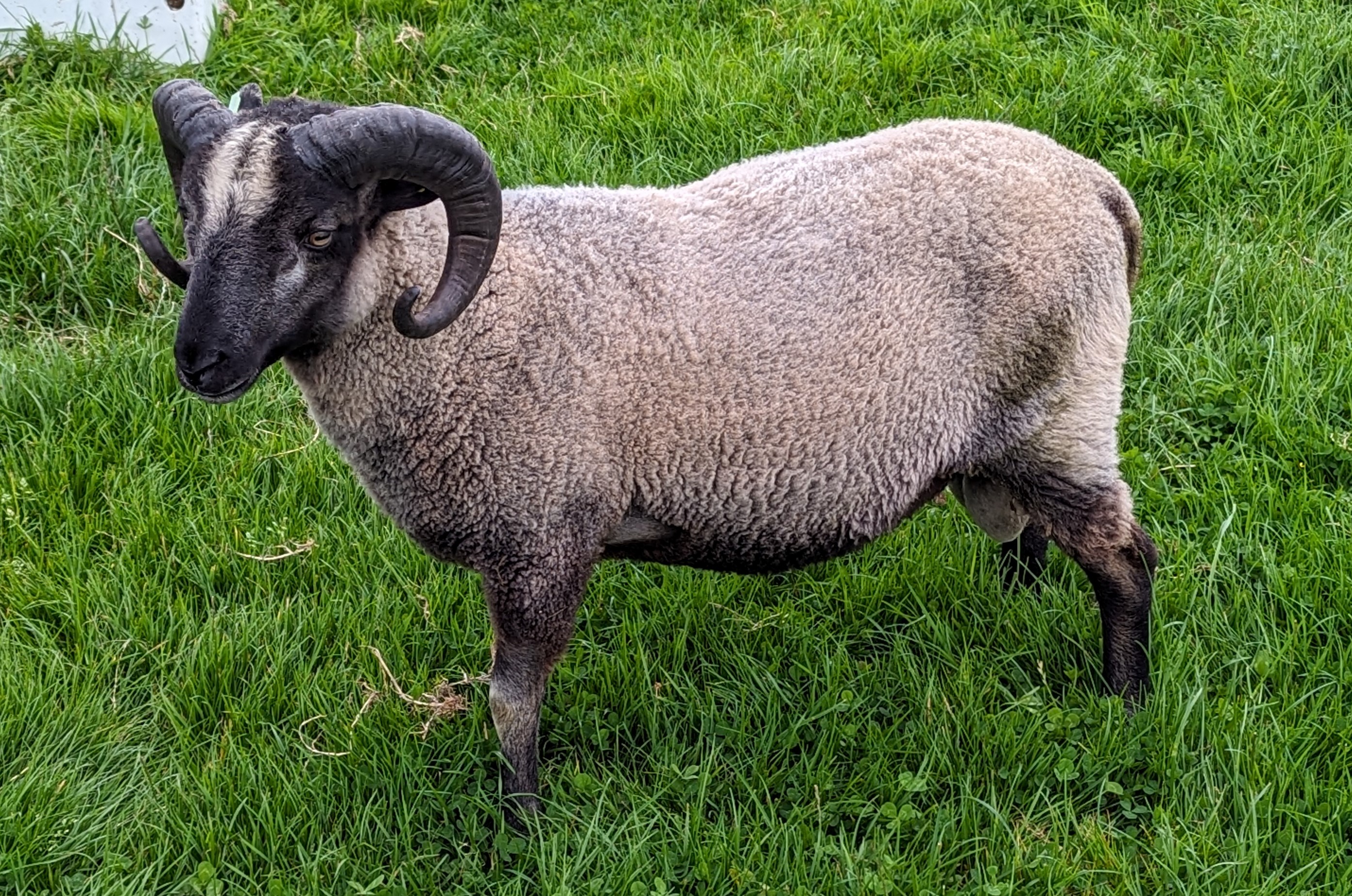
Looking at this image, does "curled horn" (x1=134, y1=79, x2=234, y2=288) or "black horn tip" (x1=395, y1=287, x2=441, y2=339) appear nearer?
"black horn tip" (x1=395, y1=287, x2=441, y2=339)

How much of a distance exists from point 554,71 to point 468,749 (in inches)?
154

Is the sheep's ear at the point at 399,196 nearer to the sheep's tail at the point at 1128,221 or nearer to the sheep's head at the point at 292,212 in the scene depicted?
the sheep's head at the point at 292,212

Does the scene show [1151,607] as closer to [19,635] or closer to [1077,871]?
[1077,871]

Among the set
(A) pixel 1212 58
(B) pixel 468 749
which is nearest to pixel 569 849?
(B) pixel 468 749

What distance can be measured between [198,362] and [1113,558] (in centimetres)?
276

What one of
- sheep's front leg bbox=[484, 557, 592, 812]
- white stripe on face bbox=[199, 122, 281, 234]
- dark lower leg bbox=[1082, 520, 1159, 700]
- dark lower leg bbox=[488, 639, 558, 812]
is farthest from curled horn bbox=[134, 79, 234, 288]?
→ dark lower leg bbox=[1082, 520, 1159, 700]

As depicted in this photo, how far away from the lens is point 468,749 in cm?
428

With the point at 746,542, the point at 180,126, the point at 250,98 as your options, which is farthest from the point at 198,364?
the point at 746,542

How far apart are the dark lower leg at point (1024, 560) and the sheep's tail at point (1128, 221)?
3.13 feet

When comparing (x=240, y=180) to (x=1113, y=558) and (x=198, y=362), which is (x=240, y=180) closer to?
(x=198, y=362)

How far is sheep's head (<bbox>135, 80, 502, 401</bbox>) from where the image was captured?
3346 mm

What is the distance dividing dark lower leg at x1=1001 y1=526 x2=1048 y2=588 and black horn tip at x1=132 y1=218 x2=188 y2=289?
2833mm

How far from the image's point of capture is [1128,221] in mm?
4332

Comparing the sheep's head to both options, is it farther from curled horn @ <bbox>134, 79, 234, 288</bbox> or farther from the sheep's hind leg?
the sheep's hind leg
